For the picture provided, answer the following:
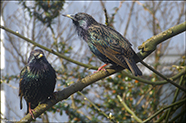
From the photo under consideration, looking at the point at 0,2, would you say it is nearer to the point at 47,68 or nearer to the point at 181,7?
the point at 47,68

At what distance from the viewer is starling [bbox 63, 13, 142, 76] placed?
130 centimetres

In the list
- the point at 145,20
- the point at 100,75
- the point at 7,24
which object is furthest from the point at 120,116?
the point at 7,24

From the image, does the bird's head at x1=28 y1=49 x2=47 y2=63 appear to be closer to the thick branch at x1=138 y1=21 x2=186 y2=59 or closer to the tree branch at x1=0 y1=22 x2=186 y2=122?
the tree branch at x1=0 y1=22 x2=186 y2=122

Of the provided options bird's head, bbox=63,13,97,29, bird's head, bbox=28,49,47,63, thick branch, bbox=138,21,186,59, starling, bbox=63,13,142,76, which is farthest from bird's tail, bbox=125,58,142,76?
bird's head, bbox=28,49,47,63

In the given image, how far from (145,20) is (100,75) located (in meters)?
3.13

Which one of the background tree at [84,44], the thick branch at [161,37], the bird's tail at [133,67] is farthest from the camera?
the background tree at [84,44]

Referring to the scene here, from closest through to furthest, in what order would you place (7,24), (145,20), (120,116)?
(120,116)
(7,24)
(145,20)

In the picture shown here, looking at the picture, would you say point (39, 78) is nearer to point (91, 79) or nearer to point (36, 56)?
point (36, 56)

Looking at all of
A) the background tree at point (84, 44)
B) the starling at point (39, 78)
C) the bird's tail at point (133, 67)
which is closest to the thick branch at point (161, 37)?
the bird's tail at point (133, 67)

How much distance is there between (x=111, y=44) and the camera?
1335 mm

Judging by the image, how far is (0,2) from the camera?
3441 mm

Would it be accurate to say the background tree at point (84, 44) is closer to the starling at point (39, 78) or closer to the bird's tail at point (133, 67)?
the starling at point (39, 78)

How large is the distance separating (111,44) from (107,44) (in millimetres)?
25

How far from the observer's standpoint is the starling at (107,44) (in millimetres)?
1300
